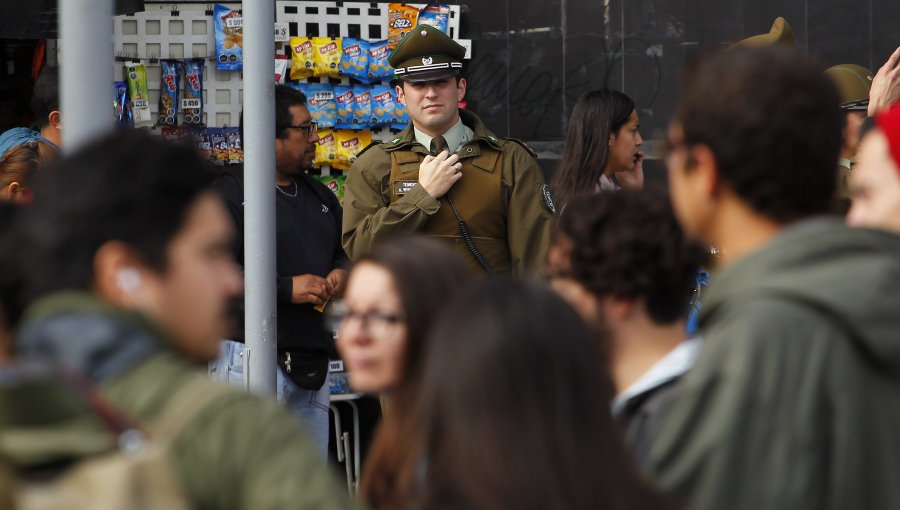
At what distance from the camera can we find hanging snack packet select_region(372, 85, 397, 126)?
7738 millimetres

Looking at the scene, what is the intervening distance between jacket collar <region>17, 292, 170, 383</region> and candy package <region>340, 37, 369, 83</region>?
240 inches

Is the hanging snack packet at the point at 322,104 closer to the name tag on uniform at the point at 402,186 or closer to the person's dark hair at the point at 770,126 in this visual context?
the name tag on uniform at the point at 402,186

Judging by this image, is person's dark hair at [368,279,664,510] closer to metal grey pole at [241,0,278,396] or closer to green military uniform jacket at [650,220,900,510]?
green military uniform jacket at [650,220,900,510]

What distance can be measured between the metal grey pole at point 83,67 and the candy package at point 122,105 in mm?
4801

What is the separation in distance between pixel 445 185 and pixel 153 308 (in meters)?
3.13

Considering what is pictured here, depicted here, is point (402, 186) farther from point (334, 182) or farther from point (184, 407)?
point (184, 407)

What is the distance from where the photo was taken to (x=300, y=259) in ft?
18.9

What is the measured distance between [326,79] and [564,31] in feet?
5.34

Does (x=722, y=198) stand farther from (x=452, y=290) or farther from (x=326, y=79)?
(x=326, y=79)

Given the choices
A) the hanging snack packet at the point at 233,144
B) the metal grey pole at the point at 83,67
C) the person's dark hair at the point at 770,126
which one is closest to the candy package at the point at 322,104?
the hanging snack packet at the point at 233,144

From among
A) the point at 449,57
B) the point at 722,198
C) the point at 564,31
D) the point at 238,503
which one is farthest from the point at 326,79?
the point at 238,503

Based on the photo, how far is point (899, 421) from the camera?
2.06 meters

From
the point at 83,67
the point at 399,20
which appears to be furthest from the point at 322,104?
the point at 83,67

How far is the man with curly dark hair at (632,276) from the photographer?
105 inches
